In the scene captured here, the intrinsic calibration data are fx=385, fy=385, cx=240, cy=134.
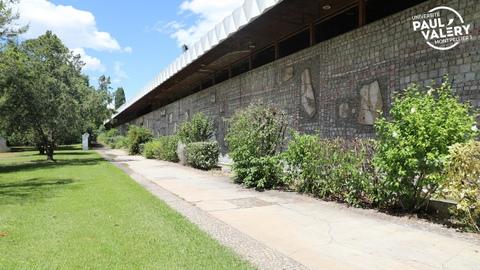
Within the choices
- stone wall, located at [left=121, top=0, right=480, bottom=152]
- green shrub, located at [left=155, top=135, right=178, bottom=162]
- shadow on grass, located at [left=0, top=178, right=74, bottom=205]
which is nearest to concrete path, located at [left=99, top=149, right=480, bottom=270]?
stone wall, located at [left=121, top=0, right=480, bottom=152]

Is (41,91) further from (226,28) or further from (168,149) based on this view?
(226,28)

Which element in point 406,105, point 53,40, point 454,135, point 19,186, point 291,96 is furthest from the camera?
point 53,40

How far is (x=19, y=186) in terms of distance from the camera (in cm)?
1150

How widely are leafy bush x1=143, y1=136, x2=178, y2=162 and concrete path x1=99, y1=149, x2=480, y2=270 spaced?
11.8m

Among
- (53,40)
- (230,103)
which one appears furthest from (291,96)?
(53,40)

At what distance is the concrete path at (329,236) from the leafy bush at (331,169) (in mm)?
374

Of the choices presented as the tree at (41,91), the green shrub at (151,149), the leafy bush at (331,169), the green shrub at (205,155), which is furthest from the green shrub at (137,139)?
the leafy bush at (331,169)

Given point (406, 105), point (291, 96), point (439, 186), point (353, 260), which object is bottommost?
point (353, 260)

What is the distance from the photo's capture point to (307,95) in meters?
12.2

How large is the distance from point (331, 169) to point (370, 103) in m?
2.48

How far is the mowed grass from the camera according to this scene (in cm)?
434

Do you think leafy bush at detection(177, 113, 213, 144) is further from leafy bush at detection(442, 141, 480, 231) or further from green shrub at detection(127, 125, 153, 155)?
leafy bush at detection(442, 141, 480, 231)

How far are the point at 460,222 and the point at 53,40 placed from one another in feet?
79.4

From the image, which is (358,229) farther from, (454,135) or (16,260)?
(16,260)
